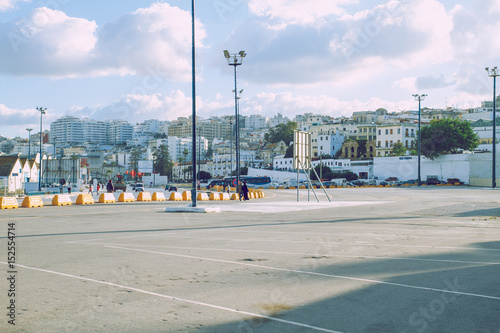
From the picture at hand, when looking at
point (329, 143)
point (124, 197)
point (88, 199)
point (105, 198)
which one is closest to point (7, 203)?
point (88, 199)

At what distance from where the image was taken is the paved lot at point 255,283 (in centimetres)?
555

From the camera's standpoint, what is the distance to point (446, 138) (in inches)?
3600

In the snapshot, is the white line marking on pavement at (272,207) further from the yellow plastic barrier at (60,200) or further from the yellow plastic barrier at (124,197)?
the yellow plastic barrier at (60,200)

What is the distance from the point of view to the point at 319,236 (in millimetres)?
13750

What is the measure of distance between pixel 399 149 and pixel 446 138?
93.8 feet

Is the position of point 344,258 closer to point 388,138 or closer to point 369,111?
point 388,138

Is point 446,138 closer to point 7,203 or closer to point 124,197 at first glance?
point 124,197

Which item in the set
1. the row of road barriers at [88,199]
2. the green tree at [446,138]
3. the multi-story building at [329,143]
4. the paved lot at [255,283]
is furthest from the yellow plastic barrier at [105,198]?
the multi-story building at [329,143]

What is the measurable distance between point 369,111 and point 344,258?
7674 inches

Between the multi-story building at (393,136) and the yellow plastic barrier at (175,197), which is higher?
the multi-story building at (393,136)

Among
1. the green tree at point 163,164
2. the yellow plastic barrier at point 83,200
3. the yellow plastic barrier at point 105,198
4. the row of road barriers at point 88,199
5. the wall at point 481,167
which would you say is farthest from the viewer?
the green tree at point 163,164

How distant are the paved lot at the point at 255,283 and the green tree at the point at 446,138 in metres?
82.5

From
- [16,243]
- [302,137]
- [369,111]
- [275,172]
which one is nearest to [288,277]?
[16,243]

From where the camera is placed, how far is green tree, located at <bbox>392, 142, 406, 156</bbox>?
119m
